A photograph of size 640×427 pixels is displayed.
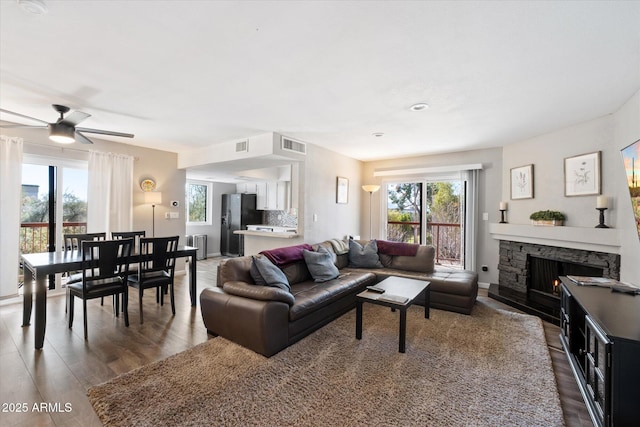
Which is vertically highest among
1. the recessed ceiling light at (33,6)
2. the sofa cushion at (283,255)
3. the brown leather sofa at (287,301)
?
the recessed ceiling light at (33,6)

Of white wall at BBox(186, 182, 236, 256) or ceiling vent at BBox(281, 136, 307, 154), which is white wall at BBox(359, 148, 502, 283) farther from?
white wall at BBox(186, 182, 236, 256)

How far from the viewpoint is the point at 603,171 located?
127 inches

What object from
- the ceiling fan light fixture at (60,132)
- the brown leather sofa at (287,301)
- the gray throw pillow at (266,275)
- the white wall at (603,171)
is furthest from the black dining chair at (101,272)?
the white wall at (603,171)

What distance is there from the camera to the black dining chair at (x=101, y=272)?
2.85 metres

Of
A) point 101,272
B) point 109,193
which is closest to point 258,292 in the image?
point 101,272

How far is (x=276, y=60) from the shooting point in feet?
6.97

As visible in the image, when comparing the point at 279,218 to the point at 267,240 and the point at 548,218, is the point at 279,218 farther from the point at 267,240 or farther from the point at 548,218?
the point at 548,218

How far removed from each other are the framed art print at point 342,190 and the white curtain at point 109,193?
145 inches

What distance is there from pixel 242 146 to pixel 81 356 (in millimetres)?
3186

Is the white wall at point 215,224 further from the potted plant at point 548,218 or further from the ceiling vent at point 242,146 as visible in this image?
the potted plant at point 548,218

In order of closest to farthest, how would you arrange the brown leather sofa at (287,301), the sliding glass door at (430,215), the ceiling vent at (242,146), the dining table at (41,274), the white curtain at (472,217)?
1. the brown leather sofa at (287,301)
2. the dining table at (41,274)
3. the ceiling vent at (242,146)
4. the white curtain at (472,217)
5. the sliding glass door at (430,215)

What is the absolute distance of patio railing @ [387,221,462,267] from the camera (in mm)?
5383

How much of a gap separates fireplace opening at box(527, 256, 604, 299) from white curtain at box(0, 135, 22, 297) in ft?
23.8

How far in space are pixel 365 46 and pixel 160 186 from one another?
16.0 feet
